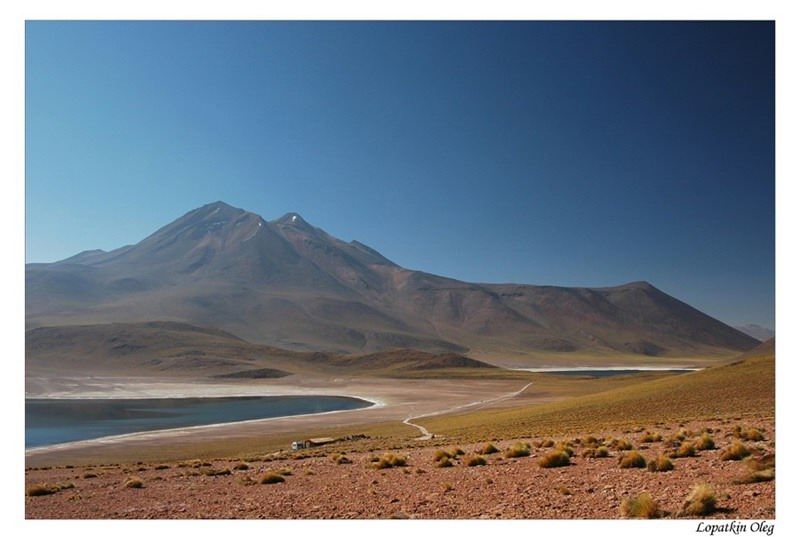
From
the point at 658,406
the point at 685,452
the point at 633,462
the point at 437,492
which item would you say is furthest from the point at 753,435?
the point at 658,406

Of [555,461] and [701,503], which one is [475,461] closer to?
[555,461]

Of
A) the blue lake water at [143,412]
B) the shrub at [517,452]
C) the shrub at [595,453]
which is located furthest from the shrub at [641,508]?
the blue lake water at [143,412]

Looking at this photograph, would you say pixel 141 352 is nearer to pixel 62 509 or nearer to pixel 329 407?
pixel 329 407

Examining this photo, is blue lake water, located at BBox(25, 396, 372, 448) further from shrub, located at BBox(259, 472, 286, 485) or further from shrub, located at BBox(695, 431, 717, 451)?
shrub, located at BBox(695, 431, 717, 451)

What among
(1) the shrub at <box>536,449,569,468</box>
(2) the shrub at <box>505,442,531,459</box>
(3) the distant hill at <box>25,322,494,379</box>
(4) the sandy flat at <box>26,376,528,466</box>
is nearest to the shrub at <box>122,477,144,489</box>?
(2) the shrub at <box>505,442,531,459</box>

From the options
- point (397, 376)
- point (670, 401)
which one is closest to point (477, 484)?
point (670, 401)
